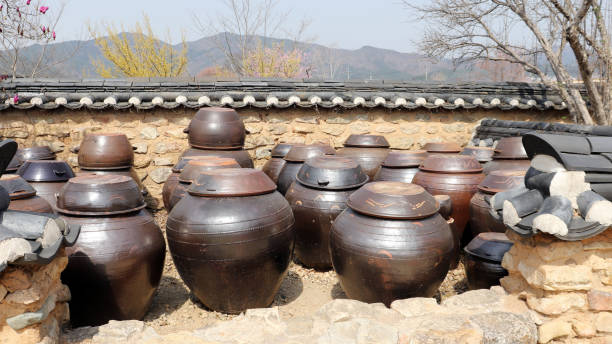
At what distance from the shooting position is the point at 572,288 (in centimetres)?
273

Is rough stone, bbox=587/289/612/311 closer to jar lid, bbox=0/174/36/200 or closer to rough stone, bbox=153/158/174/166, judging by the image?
jar lid, bbox=0/174/36/200

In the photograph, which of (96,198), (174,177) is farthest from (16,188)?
(174,177)

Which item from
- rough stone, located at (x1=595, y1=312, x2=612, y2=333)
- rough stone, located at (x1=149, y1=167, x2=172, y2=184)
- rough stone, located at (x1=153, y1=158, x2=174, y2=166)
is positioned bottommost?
rough stone, located at (x1=149, y1=167, x2=172, y2=184)

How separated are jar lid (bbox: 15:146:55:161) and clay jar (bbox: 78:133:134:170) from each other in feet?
1.69

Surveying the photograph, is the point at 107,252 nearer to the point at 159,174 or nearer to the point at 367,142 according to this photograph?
the point at 367,142

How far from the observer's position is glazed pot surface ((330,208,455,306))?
11.1ft

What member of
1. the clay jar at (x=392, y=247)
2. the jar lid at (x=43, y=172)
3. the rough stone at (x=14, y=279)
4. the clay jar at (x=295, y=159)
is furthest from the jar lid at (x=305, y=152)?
the rough stone at (x=14, y=279)

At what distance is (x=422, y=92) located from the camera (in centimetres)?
837

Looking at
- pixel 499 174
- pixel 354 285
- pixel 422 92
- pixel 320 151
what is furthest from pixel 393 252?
pixel 422 92

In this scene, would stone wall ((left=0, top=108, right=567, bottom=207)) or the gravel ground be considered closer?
the gravel ground

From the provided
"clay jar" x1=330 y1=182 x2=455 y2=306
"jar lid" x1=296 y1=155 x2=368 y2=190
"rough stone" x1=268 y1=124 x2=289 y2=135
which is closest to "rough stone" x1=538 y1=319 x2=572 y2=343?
"clay jar" x1=330 y1=182 x2=455 y2=306

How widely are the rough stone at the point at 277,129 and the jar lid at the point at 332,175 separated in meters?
3.16

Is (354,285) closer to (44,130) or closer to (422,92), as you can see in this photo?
(422,92)

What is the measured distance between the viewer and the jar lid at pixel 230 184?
3.59 metres
